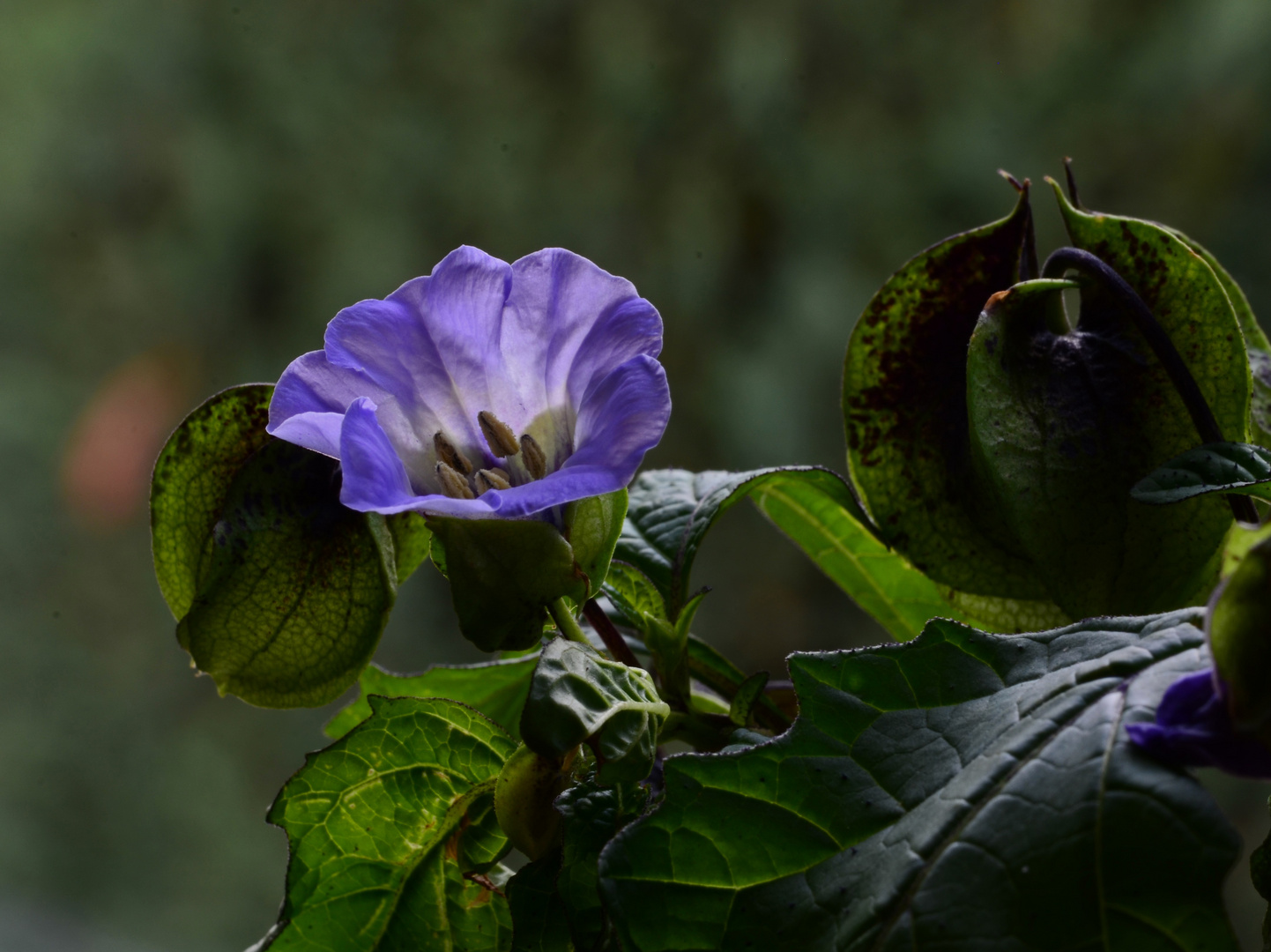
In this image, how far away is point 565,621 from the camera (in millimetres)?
359

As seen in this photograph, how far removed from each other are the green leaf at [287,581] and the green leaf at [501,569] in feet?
0.26

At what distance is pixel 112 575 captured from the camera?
1886 mm

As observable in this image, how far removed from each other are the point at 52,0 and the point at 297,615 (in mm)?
1948

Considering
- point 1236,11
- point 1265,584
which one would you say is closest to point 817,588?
point 1236,11

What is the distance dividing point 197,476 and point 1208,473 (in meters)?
0.34

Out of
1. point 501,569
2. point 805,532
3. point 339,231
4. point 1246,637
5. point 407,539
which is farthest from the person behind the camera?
point 339,231

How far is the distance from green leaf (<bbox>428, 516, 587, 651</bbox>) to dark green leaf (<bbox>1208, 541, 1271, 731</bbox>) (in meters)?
0.17

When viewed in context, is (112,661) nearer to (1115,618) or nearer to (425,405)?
(425,405)

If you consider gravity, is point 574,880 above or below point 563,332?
below

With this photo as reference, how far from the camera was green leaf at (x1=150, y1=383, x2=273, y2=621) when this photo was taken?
0.40 metres

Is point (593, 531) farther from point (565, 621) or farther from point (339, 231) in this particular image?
point (339, 231)

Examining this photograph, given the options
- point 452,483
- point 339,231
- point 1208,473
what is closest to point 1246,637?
point 1208,473

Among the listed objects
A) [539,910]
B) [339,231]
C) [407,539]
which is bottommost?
[539,910]

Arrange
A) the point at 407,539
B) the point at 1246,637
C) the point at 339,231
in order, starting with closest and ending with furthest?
the point at 1246,637 < the point at 407,539 < the point at 339,231
